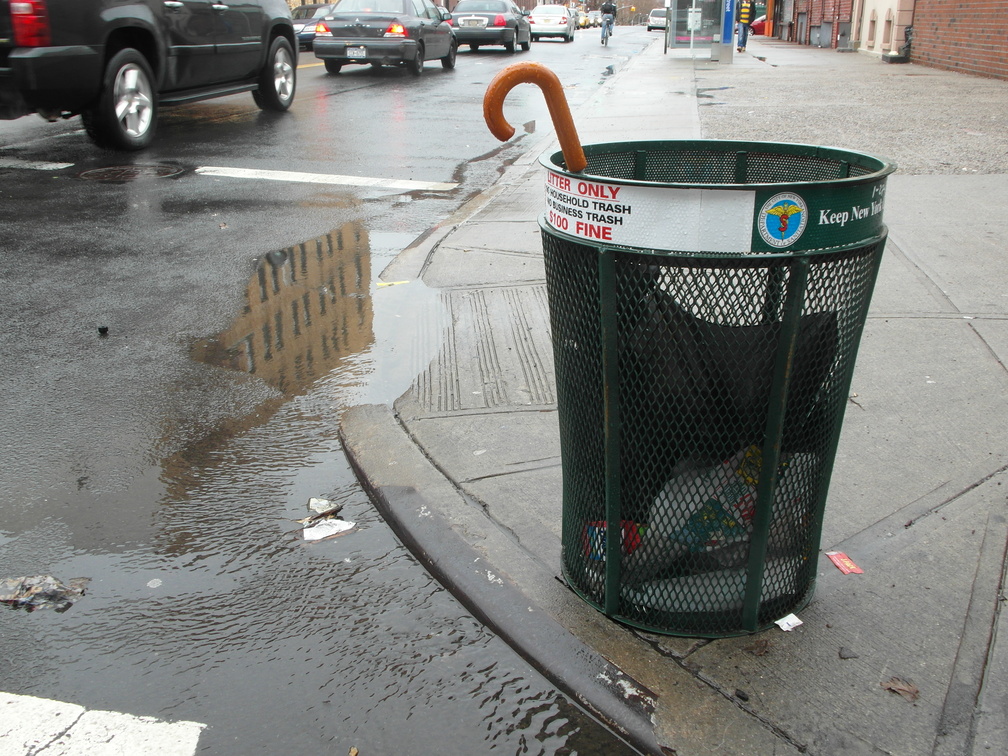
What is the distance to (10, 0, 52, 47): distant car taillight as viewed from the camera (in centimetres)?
769

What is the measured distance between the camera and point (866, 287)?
229 centimetres

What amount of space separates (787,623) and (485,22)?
27.5m

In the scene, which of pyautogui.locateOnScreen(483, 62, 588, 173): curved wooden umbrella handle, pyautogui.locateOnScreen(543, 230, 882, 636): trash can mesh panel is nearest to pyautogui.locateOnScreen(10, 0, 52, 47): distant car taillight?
pyautogui.locateOnScreen(483, 62, 588, 173): curved wooden umbrella handle

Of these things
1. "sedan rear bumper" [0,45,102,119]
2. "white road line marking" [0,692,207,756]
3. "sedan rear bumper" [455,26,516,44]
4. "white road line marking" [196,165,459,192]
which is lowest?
"white road line marking" [0,692,207,756]

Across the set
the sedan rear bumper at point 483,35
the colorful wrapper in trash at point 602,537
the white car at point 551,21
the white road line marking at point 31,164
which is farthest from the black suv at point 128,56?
the white car at point 551,21

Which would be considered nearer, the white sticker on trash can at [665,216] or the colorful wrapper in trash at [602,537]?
the white sticker on trash can at [665,216]

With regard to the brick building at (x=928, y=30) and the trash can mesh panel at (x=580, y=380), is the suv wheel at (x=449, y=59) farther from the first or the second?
the trash can mesh panel at (x=580, y=380)

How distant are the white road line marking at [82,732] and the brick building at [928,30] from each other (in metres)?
18.7

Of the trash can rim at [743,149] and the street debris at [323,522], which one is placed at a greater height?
the trash can rim at [743,149]

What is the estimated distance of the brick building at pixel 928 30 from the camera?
17578 mm

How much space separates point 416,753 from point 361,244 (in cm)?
484

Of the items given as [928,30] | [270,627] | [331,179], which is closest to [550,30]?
→ [928,30]

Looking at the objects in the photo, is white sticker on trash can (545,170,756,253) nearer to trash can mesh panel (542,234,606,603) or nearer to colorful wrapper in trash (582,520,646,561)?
trash can mesh panel (542,234,606,603)

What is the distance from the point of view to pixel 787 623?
101 inches
